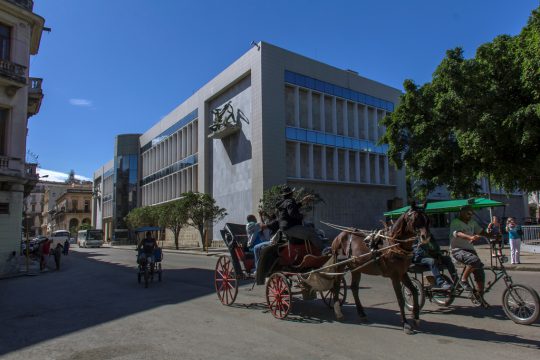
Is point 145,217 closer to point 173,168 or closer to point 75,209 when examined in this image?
point 173,168

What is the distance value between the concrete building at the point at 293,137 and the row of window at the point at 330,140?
9 centimetres

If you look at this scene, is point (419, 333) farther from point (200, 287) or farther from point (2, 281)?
point (2, 281)

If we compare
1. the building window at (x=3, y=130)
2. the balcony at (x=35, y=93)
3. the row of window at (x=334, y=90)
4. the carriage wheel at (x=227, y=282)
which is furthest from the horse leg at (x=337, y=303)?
the row of window at (x=334, y=90)

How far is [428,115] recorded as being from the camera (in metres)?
21.9

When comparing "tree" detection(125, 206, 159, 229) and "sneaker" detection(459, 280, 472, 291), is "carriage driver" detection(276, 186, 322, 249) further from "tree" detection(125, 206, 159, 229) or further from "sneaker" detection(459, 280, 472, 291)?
"tree" detection(125, 206, 159, 229)

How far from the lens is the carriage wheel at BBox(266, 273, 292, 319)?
764 centimetres

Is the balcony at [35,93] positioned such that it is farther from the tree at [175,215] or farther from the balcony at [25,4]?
the tree at [175,215]

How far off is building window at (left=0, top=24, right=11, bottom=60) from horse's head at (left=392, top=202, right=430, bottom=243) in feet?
68.6

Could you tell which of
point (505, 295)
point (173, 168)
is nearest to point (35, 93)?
point (505, 295)

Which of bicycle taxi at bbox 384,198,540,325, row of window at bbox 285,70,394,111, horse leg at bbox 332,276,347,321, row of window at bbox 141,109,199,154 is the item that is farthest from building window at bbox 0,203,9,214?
row of window at bbox 141,109,199,154

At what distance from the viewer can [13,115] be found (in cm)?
2025

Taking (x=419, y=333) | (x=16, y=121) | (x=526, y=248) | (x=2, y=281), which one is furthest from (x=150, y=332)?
(x=526, y=248)

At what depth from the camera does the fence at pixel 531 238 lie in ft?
76.5

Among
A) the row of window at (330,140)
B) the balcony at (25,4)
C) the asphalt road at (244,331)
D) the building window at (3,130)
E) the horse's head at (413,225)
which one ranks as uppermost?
the balcony at (25,4)
